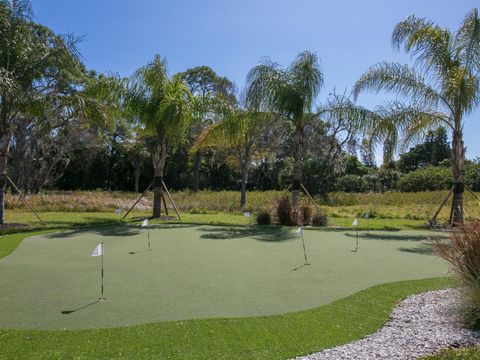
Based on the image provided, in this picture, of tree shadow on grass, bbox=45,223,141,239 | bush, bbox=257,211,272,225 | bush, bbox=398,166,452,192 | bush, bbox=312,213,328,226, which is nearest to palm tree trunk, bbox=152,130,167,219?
tree shadow on grass, bbox=45,223,141,239

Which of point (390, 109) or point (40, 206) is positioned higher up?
point (390, 109)

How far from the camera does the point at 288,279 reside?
281 inches

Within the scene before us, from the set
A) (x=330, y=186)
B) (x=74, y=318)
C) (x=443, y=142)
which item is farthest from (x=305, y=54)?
(x=443, y=142)

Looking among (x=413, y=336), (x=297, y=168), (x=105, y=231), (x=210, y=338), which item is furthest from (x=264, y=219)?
(x=210, y=338)

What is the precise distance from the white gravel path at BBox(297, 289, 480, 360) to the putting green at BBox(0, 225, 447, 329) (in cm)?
100

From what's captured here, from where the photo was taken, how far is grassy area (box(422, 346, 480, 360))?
4.02 metres

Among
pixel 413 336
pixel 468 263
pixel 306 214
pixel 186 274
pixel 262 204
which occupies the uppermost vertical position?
pixel 262 204

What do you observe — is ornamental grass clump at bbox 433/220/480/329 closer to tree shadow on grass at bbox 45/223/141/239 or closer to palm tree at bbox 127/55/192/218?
tree shadow on grass at bbox 45/223/141/239

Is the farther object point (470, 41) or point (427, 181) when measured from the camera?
point (427, 181)

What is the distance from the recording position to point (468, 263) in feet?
17.9

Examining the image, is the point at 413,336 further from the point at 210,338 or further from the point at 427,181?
the point at 427,181

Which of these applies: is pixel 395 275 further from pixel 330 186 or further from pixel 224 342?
pixel 330 186

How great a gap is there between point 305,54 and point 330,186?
19011 millimetres

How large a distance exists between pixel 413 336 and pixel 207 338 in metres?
2.23
